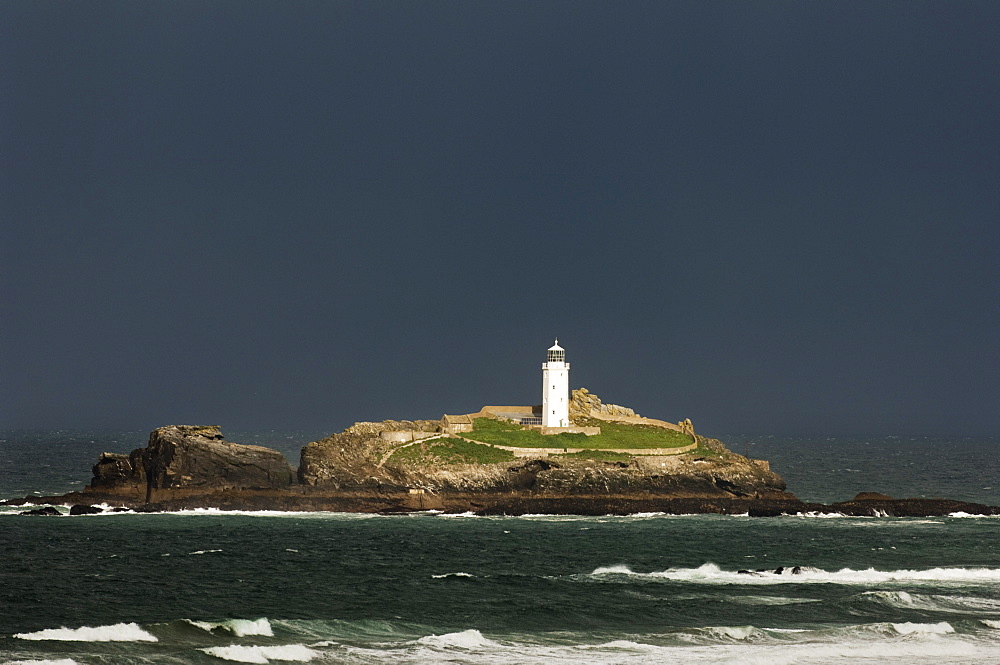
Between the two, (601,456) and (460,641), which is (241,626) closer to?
(460,641)

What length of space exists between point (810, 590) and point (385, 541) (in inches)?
917

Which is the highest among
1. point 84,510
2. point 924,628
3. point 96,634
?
point 84,510

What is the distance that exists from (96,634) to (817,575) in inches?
1206

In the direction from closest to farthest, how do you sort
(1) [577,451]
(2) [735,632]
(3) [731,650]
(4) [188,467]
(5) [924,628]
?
(3) [731,650] → (2) [735,632] → (5) [924,628] → (4) [188,467] → (1) [577,451]

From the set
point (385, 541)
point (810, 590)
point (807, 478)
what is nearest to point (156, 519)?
point (385, 541)

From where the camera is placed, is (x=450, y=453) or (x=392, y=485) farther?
(x=450, y=453)

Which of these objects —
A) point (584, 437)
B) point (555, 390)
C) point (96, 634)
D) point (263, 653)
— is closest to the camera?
point (263, 653)

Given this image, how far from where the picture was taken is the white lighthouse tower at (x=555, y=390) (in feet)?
298

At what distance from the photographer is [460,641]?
122ft

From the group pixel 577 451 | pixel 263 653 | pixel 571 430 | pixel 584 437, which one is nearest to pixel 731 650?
pixel 263 653

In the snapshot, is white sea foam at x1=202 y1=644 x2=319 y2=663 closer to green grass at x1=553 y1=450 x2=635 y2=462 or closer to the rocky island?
the rocky island

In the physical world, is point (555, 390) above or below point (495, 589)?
above

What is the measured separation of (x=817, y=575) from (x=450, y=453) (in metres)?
34.2

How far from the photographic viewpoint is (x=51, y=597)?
43.1 metres
